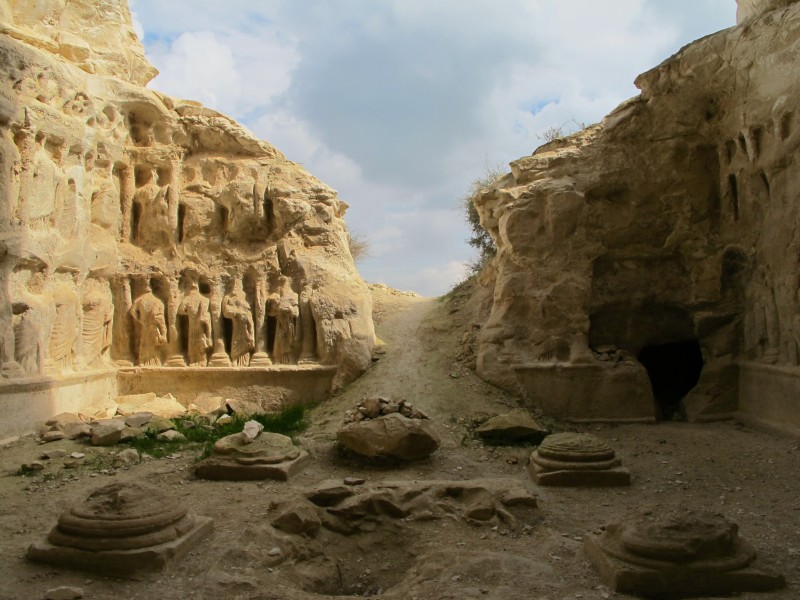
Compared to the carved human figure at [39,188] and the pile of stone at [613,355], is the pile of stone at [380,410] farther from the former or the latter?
the carved human figure at [39,188]

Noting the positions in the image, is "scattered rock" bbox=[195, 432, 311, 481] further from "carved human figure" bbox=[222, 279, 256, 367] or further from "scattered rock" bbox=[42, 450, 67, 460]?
"carved human figure" bbox=[222, 279, 256, 367]

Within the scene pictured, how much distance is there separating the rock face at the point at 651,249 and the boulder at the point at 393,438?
283cm

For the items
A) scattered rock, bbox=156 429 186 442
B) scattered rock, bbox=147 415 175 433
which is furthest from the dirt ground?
scattered rock, bbox=147 415 175 433

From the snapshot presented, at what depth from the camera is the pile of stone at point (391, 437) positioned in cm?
718

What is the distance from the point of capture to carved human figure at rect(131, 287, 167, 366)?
10438 millimetres

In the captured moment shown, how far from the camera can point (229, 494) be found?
6160 millimetres

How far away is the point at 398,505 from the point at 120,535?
226cm

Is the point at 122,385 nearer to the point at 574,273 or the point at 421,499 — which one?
the point at 421,499

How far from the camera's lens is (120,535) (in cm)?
430

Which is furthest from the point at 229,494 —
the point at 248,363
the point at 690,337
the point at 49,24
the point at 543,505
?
the point at 49,24

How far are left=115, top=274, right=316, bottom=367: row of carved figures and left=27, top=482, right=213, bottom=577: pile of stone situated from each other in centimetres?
578

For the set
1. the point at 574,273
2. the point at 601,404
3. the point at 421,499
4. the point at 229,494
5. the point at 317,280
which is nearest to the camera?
the point at 421,499

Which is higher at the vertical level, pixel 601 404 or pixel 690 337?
pixel 690 337

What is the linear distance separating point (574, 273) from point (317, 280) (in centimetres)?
419
